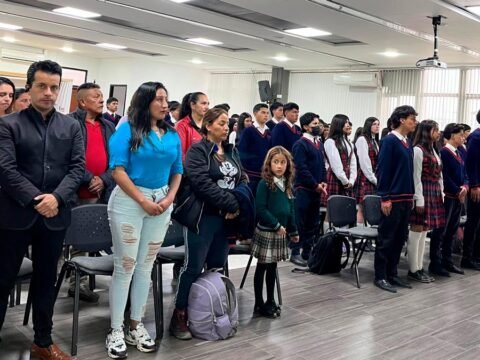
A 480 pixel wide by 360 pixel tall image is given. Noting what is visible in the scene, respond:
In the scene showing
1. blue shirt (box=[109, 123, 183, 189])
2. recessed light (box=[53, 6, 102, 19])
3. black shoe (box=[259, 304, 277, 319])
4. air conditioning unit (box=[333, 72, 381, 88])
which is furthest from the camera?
air conditioning unit (box=[333, 72, 381, 88])

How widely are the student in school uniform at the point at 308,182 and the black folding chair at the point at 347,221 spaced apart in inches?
9.3

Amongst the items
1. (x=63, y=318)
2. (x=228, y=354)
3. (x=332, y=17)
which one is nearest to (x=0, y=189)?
(x=63, y=318)

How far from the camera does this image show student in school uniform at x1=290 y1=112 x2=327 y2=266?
16.3 ft

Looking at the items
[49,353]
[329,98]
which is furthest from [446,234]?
[329,98]

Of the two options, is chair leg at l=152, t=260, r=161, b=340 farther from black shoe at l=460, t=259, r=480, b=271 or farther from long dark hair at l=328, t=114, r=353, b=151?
black shoe at l=460, t=259, r=480, b=271

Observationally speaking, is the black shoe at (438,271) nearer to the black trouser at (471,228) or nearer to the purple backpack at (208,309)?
the black trouser at (471,228)

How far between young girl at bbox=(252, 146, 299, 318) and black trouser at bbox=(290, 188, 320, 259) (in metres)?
1.44

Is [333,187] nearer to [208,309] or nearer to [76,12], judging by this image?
[208,309]

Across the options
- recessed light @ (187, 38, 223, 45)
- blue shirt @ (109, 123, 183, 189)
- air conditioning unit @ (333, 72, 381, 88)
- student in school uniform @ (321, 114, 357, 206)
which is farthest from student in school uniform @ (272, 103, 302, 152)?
air conditioning unit @ (333, 72, 381, 88)

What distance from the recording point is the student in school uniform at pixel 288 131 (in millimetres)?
5555

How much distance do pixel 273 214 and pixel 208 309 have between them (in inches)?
31.0

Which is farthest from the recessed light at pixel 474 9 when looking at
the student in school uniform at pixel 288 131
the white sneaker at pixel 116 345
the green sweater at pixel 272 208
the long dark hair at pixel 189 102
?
the white sneaker at pixel 116 345

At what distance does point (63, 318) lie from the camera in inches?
128

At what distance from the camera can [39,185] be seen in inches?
95.5
